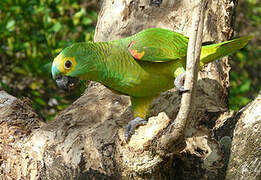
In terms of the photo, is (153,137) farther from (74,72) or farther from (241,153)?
(74,72)

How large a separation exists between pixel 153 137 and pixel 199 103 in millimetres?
828

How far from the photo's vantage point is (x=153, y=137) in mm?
2162

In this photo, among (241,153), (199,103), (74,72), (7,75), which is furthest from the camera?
(7,75)

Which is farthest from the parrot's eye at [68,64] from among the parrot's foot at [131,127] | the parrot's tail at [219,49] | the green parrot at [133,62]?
the parrot's tail at [219,49]

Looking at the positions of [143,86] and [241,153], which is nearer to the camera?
[241,153]

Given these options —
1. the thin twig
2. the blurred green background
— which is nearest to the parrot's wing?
the thin twig

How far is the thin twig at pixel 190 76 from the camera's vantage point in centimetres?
184

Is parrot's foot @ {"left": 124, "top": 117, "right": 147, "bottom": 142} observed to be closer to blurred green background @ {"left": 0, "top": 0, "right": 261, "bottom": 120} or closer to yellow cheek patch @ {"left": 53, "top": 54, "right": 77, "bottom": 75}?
Result: yellow cheek patch @ {"left": 53, "top": 54, "right": 77, "bottom": 75}

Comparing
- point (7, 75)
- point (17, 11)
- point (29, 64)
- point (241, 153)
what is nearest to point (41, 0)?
point (17, 11)

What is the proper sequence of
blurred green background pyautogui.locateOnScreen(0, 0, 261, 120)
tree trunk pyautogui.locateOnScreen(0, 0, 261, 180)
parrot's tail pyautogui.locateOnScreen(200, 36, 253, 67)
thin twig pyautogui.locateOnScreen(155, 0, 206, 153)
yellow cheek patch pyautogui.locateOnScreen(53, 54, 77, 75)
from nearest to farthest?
1. thin twig pyautogui.locateOnScreen(155, 0, 206, 153)
2. tree trunk pyautogui.locateOnScreen(0, 0, 261, 180)
3. yellow cheek patch pyautogui.locateOnScreen(53, 54, 77, 75)
4. parrot's tail pyautogui.locateOnScreen(200, 36, 253, 67)
5. blurred green background pyautogui.locateOnScreen(0, 0, 261, 120)

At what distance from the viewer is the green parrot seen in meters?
2.55

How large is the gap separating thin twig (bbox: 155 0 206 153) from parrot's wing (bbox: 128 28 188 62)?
2.27ft

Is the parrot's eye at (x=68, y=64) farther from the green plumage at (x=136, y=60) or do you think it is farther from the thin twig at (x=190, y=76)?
the thin twig at (x=190, y=76)

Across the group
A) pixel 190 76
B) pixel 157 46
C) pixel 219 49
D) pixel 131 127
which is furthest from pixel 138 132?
pixel 219 49
